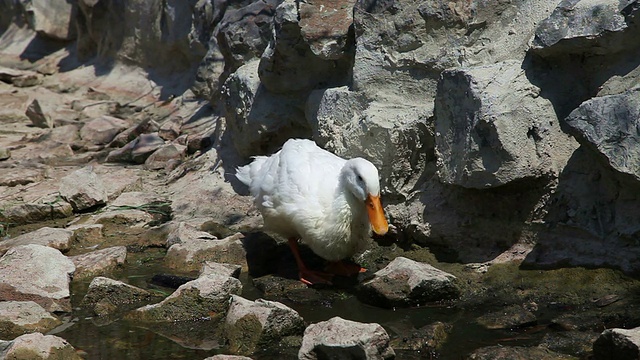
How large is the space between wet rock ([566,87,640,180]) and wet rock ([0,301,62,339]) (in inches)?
122

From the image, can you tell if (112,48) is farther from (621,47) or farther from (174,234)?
(621,47)

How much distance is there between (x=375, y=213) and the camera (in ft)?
17.6

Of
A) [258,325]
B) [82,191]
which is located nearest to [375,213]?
[258,325]

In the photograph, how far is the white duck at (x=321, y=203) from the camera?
5383 millimetres

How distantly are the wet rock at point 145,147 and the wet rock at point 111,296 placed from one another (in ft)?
10.1

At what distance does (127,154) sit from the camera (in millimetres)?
8445

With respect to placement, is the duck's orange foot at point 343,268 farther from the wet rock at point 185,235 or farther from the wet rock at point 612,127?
the wet rock at point 612,127

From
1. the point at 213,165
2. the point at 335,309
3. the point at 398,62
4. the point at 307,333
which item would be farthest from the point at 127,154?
the point at 307,333

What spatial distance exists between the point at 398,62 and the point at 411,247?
1253 millimetres

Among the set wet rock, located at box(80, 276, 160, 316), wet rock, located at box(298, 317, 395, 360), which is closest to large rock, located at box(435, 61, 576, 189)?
wet rock, located at box(298, 317, 395, 360)

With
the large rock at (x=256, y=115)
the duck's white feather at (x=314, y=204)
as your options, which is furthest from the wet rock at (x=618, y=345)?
the large rock at (x=256, y=115)

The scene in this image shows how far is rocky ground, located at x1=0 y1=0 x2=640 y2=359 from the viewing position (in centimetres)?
464

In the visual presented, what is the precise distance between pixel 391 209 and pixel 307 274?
74 cm

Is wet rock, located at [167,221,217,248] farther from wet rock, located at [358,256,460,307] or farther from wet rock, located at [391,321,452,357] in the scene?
wet rock, located at [391,321,452,357]
